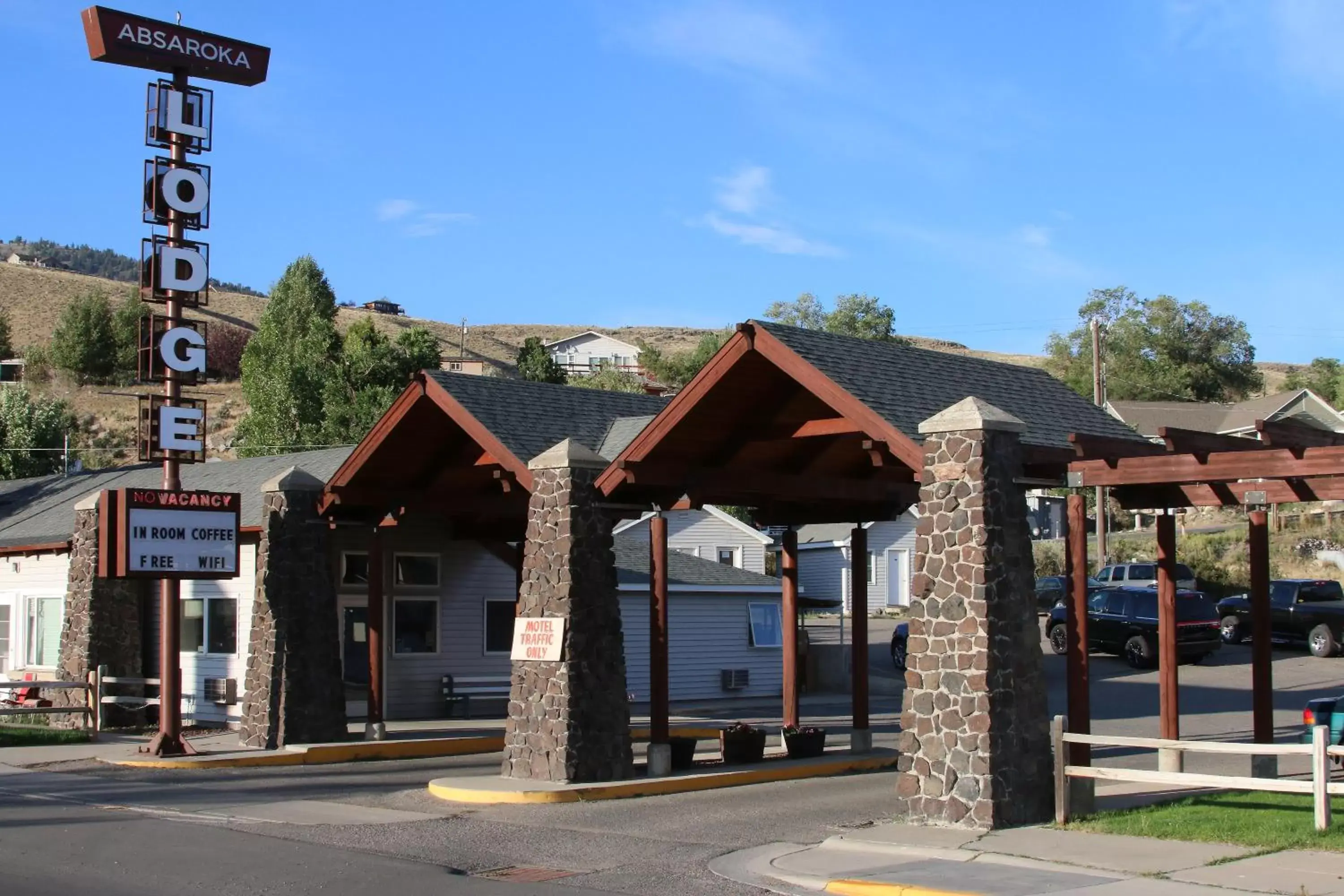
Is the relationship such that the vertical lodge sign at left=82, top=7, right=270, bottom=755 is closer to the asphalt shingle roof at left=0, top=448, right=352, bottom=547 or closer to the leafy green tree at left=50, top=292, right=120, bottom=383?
the asphalt shingle roof at left=0, top=448, right=352, bottom=547

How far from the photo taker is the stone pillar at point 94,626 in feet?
85.4

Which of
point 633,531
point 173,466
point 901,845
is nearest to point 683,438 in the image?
point 901,845

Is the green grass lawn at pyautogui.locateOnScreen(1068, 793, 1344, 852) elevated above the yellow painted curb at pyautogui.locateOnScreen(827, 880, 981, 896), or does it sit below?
above

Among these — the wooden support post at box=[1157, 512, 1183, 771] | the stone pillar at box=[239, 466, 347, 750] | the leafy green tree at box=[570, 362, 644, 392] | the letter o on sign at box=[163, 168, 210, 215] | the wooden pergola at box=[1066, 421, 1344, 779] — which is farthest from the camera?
the leafy green tree at box=[570, 362, 644, 392]

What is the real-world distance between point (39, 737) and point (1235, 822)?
63.0ft

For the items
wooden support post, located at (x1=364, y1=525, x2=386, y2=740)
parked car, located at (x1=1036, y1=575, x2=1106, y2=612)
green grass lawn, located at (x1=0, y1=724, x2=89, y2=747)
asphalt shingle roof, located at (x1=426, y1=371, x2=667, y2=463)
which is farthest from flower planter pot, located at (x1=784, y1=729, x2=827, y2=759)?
parked car, located at (x1=1036, y1=575, x2=1106, y2=612)

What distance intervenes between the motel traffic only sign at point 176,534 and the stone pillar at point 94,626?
513 cm

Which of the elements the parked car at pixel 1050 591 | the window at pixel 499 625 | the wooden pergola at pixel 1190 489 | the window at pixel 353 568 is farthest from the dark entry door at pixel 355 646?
the parked car at pixel 1050 591

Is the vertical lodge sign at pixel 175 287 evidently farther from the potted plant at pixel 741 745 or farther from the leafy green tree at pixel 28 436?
the leafy green tree at pixel 28 436

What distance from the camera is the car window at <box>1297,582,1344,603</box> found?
120 feet

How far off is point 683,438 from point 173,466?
9.78m

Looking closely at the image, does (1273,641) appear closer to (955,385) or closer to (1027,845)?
(955,385)

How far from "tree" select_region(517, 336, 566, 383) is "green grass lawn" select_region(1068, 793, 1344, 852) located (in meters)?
52.8

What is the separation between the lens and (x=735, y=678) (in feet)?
112
